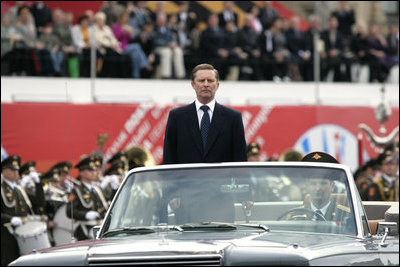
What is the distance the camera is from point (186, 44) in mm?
25719

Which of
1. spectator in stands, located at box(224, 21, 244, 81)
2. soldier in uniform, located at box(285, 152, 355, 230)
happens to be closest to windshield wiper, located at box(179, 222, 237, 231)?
soldier in uniform, located at box(285, 152, 355, 230)

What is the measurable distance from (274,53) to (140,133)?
4.85m

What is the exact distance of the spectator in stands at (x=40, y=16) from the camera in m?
23.7

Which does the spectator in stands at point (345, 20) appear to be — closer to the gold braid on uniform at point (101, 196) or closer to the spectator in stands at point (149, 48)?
the spectator in stands at point (149, 48)

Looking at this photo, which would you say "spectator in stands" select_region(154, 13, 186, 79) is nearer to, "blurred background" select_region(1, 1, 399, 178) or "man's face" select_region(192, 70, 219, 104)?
"blurred background" select_region(1, 1, 399, 178)

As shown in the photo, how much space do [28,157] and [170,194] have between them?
1418 cm

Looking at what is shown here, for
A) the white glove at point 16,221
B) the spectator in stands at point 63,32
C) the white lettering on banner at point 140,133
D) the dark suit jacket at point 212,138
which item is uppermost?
the spectator in stands at point 63,32

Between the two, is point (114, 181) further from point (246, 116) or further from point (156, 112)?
point (246, 116)

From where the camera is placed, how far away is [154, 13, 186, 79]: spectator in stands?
2527cm

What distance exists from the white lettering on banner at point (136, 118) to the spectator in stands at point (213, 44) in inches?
106

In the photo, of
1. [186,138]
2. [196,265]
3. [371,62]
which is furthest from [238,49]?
[196,265]

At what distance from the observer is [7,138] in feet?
71.2

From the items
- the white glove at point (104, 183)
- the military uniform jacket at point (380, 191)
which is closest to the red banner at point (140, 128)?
the white glove at point (104, 183)

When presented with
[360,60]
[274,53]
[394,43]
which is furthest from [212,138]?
[394,43]
